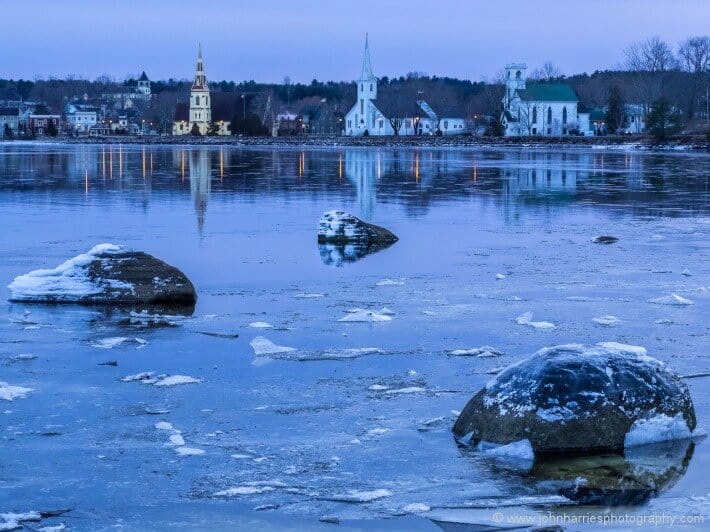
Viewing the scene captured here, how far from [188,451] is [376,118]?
6144 inches

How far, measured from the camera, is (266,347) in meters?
12.2

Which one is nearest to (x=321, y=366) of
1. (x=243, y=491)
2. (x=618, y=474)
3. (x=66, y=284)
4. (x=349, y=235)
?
(x=243, y=491)

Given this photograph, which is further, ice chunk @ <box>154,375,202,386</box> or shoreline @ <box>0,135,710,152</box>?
shoreline @ <box>0,135,710,152</box>

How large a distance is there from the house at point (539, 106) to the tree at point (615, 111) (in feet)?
24.8

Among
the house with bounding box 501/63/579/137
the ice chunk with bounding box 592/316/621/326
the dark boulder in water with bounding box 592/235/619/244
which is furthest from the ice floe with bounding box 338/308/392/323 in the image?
the house with bounding box 501/63/579/137

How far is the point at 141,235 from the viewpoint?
2356 cm

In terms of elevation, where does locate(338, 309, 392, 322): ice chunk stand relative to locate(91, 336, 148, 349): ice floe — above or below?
above

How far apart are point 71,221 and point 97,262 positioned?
11867 millimetres

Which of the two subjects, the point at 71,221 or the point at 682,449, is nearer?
A: the point at 682,449

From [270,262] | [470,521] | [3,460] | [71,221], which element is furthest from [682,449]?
[71,221]

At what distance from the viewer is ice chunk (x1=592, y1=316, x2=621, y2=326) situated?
13641 mm

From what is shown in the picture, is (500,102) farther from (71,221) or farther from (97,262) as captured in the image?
(97,262)

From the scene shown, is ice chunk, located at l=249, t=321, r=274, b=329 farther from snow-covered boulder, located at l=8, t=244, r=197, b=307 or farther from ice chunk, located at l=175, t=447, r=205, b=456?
ice chunk, located at l=175, t=447, r=205, b=456

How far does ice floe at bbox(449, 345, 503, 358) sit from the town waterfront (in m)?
0.05
